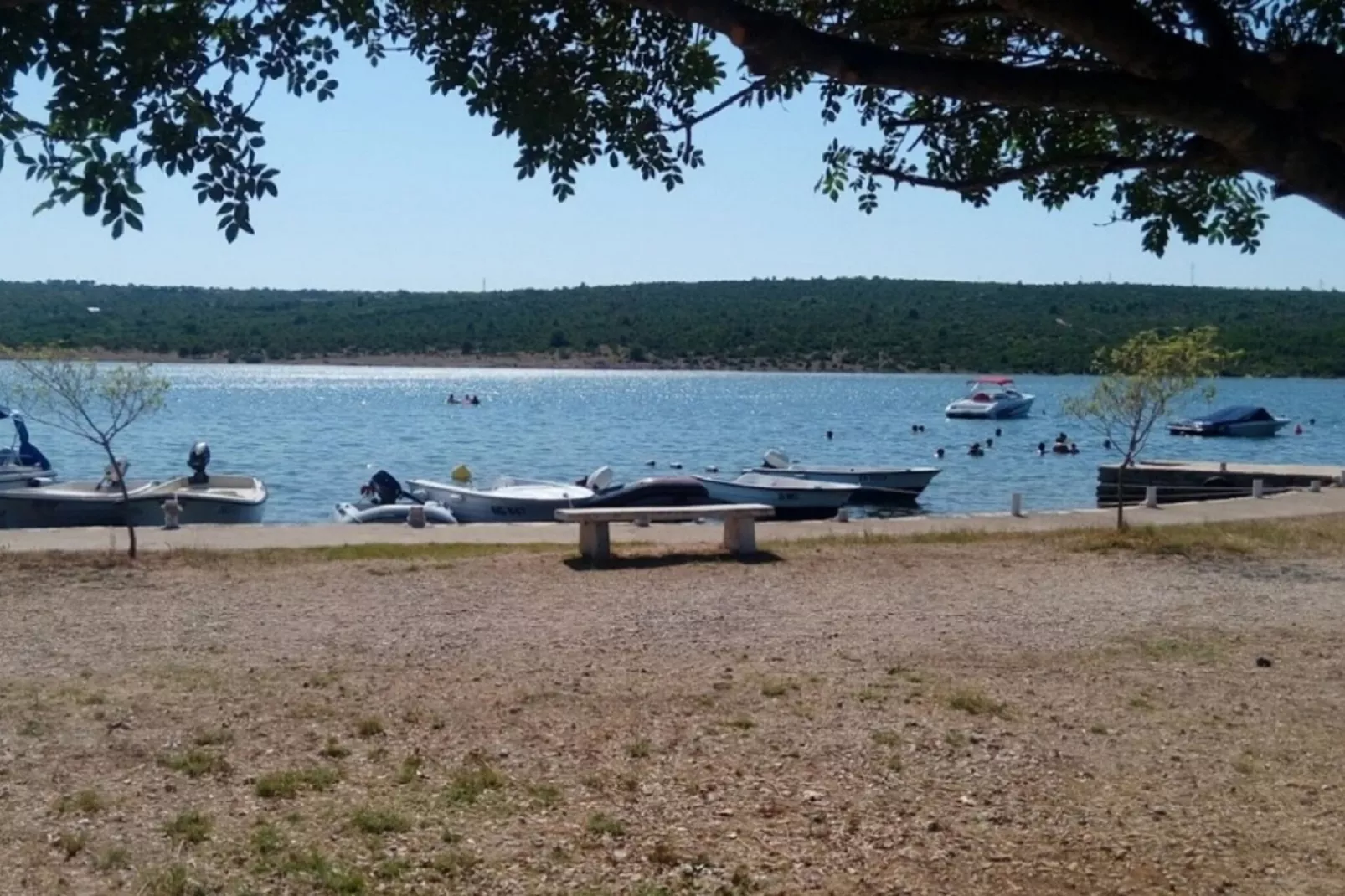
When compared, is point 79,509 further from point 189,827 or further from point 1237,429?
point 1237,429

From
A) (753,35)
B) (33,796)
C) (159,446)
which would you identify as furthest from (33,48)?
(159,446)

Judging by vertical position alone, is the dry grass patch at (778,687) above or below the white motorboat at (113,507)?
above

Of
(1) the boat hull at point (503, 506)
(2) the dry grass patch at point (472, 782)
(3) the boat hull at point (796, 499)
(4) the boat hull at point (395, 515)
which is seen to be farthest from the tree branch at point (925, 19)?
(3) the boat hull at point (796, 499)

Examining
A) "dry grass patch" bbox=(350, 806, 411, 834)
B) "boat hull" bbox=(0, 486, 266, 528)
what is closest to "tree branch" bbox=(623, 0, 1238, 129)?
"dry grass patch" bbox=(350, 806, 411, 834)

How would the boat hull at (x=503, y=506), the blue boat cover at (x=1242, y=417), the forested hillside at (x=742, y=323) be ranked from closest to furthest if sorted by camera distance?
1. the boat hull at (x=503, y=506)
2. the blue boat cover at (x=1242, y=417)
3. the forested hillside at (x=742, y=323)

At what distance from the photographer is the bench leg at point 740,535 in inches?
616

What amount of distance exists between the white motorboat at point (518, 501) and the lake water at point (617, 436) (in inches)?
240

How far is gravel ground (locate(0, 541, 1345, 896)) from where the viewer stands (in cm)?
580

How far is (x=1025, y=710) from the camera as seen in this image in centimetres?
832

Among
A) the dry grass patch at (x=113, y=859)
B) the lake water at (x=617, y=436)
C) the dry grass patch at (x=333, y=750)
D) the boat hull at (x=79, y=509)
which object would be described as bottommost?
the lake water at (x=617, y=436)

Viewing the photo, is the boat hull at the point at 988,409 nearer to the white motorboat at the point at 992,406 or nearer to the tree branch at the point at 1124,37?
the white motorboat at the point at 992,406

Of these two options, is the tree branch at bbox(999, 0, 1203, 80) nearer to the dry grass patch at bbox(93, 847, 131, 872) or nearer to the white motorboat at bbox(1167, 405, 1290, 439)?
the dry grass patch at bbox(93, 847, 131, 872)

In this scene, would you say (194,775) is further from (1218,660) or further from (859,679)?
(1218,660)

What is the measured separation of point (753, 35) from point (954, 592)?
9.34m
